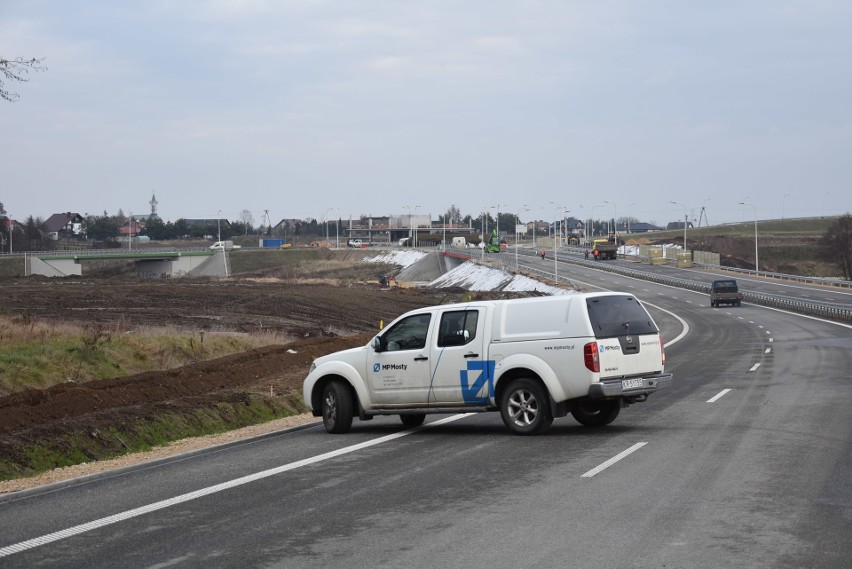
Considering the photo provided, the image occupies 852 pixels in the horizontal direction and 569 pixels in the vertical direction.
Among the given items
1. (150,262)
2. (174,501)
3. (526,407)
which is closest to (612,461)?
(526,407)

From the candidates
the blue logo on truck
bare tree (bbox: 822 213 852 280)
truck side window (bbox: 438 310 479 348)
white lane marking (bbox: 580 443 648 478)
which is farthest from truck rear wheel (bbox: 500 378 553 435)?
bare tree (bbox: 822 213 852 280)

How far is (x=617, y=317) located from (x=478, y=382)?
2248 millimetres

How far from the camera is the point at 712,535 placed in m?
8.32

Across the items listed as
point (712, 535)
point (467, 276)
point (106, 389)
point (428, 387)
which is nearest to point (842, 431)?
point (428, 387)

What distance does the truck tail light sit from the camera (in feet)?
47.0

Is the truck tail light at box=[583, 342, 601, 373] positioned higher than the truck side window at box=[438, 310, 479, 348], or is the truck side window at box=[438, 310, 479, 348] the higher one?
the truck side window at box=[438, 310, 479, 348]

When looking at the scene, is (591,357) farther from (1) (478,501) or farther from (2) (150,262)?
(2) (150,262)

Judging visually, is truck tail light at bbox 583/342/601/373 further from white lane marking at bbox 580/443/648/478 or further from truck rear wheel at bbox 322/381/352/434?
truck rear wheel at bbox 322/381/352/434

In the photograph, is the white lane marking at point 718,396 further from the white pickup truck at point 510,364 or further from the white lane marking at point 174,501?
the white lane marking at point 174,501

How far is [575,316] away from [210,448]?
219 inches

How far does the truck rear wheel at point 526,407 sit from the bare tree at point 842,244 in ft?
436

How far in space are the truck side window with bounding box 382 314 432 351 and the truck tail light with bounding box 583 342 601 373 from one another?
8.54 ft

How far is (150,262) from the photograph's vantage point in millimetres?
150250

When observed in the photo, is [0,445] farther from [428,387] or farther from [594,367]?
[594,367]
